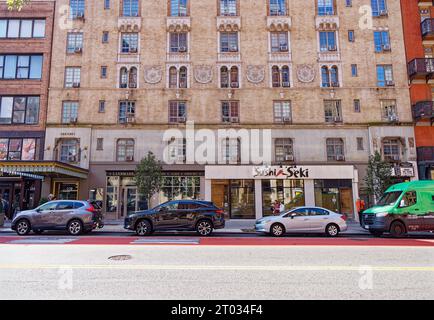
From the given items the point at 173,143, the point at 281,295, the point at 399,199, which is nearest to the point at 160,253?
the point at 281,295

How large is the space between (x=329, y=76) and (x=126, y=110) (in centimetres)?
1783

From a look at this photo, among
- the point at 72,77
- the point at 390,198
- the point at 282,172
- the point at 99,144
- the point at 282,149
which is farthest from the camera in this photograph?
the point at 72,77

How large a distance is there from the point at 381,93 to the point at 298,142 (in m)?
8.55

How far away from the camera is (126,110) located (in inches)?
981

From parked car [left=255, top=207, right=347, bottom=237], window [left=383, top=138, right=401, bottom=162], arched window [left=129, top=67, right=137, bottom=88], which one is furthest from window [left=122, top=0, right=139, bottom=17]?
window [left=383, top=138, right=401, bottom=162]

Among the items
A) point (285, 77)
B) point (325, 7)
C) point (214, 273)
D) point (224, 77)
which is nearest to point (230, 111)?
point (224, 77)

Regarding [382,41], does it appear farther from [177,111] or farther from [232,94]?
[177,111]

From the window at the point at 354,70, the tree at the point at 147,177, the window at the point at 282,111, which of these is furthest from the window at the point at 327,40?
the tree at the point at 147,177

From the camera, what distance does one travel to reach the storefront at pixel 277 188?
77.5 ft

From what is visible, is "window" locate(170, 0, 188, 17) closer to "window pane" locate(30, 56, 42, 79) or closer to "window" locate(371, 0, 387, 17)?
"window pane" locate(30, 56, 42, 79)

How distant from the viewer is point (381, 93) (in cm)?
2520

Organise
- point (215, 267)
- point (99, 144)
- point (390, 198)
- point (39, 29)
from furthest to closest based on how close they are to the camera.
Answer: point (39, 29)
point (99, 144)
point (390, 198)
point (215, 267)

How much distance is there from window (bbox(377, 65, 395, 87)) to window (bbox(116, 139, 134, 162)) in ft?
72.1

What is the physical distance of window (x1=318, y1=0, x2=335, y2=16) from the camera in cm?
2655
